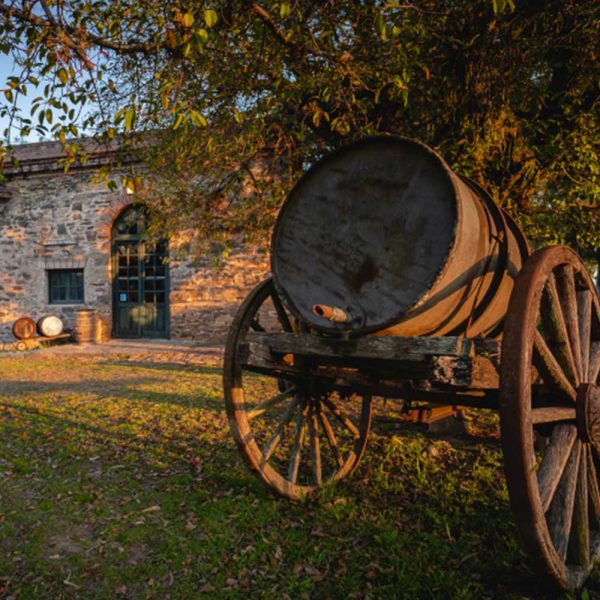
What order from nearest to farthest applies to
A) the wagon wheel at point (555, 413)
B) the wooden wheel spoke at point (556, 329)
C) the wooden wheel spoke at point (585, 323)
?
the wagon wheel at point (555, 413) → the wooden wheel spoke at point (556, 329) → the wooden wheel spoke at point (585, 323)

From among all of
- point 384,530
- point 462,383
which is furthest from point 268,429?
point 462,383

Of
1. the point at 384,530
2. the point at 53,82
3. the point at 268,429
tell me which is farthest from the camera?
the point at 268,429

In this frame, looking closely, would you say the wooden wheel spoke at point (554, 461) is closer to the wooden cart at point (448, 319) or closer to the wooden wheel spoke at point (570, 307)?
the wooden cart at point (448, 319)

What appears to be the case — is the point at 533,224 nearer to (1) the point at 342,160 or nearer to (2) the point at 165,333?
(1) the point at 342,160

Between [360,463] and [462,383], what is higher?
[462,383]

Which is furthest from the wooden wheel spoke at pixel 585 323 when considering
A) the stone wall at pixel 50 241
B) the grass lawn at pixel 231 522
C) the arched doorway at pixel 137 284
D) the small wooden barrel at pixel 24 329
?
the small wooden barrel at pixel 24 329

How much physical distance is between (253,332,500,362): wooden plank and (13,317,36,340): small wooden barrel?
10.9m

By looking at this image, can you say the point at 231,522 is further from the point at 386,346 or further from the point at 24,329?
the point at 24,329

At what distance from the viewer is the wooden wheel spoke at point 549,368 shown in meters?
2.05

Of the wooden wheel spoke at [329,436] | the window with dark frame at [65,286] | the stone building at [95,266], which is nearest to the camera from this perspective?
the wooden wheel spoke at [329,436]

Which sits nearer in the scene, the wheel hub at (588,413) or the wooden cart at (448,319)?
the wooden cart at (448,319)

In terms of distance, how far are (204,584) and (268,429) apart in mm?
2451

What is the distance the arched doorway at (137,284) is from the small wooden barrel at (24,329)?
1887 mm

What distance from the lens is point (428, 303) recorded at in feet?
7.23
